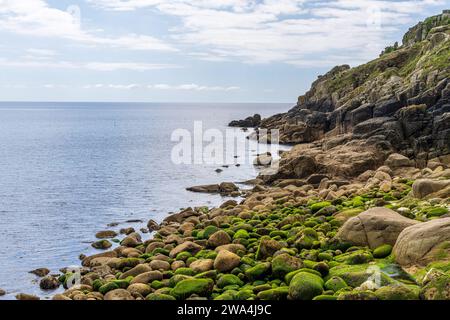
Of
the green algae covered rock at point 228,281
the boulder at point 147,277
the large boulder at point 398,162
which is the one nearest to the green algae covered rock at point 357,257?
the green algae covered rock at point 228,281

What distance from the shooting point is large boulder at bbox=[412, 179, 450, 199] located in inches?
1220

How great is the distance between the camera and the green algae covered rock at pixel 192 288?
22.4 m

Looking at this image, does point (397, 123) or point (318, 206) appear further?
point (397, 123)

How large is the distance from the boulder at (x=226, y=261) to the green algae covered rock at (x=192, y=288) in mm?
2338

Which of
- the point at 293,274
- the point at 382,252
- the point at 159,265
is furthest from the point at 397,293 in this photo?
the point at 159,265

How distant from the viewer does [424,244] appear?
69.1ft

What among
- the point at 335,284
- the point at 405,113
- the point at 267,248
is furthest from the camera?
the point at 405,113

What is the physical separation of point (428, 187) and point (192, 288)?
662 inches

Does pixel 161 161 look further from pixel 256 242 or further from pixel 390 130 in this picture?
pixel 256 242

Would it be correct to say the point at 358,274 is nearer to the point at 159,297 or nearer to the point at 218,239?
the point at 159,297

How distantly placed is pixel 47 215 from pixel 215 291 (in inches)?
1299

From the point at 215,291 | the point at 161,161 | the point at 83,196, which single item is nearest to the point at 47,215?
the point at 83,196

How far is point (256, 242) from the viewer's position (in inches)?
1153
